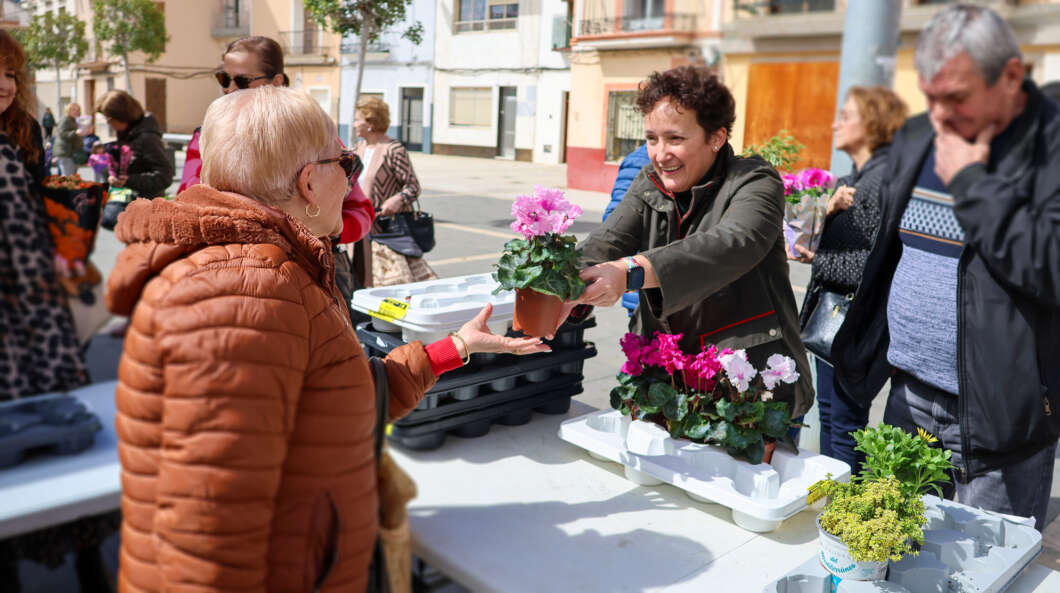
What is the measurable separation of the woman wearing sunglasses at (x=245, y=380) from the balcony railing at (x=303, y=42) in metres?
0.32

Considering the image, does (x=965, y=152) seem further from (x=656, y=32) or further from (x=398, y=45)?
(x=398, y=45)

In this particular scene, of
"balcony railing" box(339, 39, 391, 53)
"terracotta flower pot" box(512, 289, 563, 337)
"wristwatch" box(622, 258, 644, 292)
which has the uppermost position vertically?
"balcony railing" box(339, 39, 391, 53)

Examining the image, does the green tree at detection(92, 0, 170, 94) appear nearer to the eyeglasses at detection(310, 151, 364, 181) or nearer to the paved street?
the eyeglasses at detection(310, 151, 364, 181)

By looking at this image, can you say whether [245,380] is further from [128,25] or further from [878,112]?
[878,112]

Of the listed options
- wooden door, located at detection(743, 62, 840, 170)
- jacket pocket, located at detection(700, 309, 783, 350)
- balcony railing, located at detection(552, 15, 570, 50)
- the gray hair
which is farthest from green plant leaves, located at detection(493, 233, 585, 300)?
the gray hair

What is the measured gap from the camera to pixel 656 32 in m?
0.71

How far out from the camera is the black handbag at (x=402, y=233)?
165 inches

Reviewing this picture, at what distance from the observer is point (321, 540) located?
3.32 feet

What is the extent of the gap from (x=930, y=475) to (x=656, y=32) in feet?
3.25

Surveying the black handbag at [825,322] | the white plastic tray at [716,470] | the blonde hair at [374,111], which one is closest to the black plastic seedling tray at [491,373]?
the white plastic tray at [716,470]

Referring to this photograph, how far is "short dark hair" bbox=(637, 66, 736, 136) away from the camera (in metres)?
1.58

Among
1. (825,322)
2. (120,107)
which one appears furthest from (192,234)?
(825,322)

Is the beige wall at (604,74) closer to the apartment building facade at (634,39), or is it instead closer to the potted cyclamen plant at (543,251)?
the apartment building facade at (634,39)

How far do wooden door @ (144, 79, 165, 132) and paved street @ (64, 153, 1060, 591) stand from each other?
0.45m
